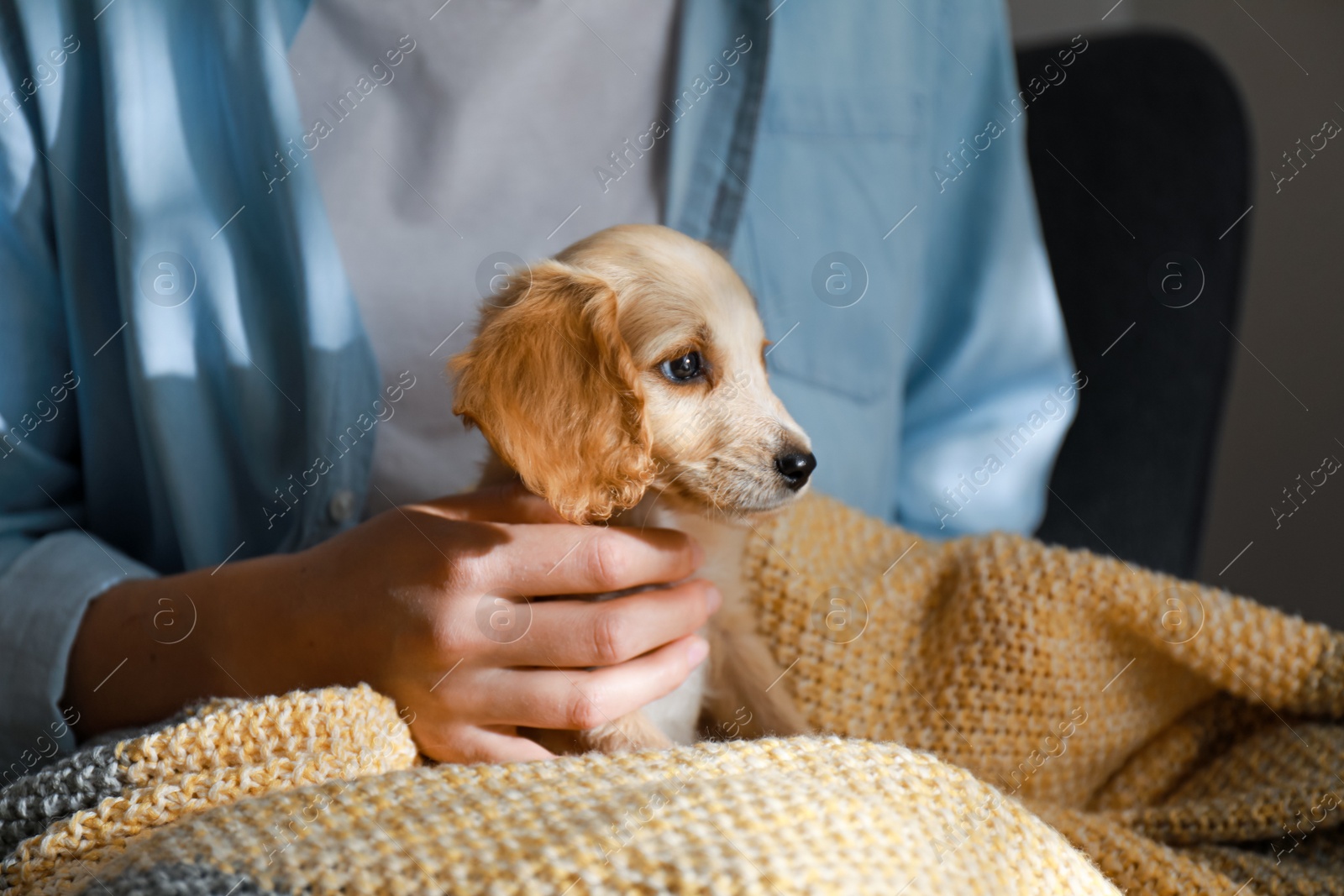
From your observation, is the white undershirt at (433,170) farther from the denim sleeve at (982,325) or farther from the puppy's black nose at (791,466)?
the denim sleeve at (982,325)

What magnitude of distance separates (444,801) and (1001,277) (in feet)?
4.48

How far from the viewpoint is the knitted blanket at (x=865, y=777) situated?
1.86ft

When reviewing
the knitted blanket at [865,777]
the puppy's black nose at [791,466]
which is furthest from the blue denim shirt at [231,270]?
the puppy's black nose at [791,466]

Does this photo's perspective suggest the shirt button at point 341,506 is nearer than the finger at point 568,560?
No

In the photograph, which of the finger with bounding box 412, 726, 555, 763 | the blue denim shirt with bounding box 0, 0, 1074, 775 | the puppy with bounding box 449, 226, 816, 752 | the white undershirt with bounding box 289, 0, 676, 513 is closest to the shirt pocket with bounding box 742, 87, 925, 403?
the blue denim shirt with bounding box 0, 0, 1074, 775

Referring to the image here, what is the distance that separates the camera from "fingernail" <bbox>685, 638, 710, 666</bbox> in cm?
95

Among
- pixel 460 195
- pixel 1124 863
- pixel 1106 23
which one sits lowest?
pixel 1124 863

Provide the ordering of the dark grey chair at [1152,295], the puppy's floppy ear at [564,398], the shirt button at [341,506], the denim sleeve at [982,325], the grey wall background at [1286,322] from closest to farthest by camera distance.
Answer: the puppy's floppy ear at [564,398] < the shirt button at [341,506] < the denim sleeve at [982,325] < the dark grey chair at [1152,295] < the grey wall background at [1286,322]

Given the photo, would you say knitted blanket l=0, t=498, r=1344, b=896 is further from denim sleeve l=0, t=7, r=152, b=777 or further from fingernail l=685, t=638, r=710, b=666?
denim sleeve l=0, t=7, r=152, b=777

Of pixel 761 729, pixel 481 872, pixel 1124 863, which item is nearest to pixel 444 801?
pixel 481 872

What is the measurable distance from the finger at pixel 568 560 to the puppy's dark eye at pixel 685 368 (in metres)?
0.16

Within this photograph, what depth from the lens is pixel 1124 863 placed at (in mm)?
854

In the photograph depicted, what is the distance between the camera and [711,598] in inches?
38.7

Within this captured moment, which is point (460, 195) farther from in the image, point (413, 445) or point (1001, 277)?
point (1001, 277)
